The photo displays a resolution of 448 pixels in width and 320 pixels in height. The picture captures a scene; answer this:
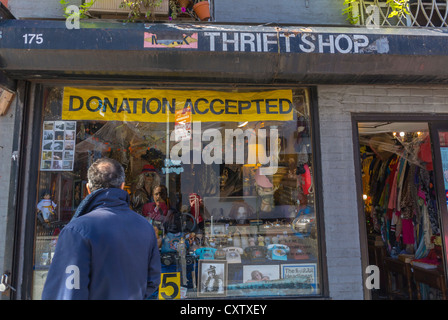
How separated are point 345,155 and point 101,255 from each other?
3.26 m

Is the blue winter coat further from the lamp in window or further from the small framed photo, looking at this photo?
the lamp in window

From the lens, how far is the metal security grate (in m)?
4.37

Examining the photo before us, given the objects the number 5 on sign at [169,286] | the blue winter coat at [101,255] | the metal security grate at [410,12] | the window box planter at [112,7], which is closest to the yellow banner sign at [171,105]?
the window box planter at [112,7]

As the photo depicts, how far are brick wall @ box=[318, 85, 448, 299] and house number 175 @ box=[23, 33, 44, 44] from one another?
11.0 feet

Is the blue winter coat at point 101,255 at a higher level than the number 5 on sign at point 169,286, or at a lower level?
higher

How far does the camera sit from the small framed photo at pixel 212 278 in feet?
13.3

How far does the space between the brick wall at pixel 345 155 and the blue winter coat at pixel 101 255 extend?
2670mm

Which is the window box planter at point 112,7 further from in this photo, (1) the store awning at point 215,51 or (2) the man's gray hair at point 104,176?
(2) the man's gray hair at point 104,176

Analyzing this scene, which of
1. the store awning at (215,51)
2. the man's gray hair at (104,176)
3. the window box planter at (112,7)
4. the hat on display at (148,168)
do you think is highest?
the window box planter at (112,7)

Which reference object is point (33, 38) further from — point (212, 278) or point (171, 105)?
point (212, 278)

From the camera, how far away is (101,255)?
1847mm

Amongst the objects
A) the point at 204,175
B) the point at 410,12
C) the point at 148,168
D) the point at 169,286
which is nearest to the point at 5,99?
the point at 148,168

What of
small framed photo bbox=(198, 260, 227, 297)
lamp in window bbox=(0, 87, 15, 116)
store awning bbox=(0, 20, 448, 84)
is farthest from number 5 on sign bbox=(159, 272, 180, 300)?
lamp in window bbox=(0, 87, 15, 116)

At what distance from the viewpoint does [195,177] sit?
176 inches
